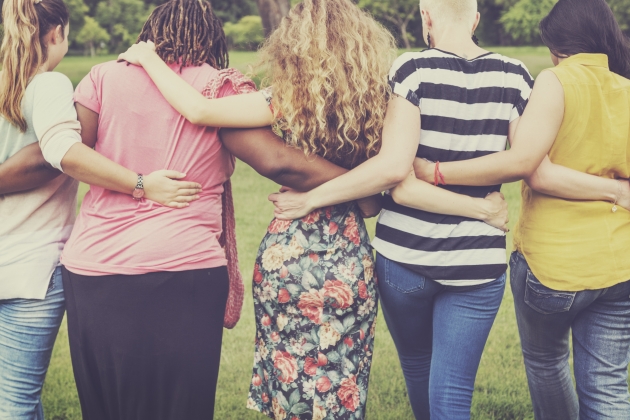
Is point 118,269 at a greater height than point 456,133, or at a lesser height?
lesser

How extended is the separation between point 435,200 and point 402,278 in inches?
13.0

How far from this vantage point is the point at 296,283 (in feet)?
8.71

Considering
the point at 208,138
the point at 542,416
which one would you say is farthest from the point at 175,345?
the point at 542,416

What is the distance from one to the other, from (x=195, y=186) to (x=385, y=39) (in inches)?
34.4

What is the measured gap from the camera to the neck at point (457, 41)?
2592 mm

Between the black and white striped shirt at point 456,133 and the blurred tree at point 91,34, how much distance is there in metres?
49.2

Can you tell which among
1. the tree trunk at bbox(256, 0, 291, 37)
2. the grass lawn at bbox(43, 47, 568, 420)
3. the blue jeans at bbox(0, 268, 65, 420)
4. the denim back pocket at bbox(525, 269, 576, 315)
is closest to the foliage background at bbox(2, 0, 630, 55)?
the tree trunk at bbox(256, 0, 291, 37)

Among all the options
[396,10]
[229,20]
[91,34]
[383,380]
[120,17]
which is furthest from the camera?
[229,20]

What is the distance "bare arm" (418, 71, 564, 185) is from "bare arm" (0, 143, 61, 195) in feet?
4.75

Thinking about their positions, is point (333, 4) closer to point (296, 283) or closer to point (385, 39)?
point (385, 39)

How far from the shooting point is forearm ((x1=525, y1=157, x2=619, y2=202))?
261 centimetres

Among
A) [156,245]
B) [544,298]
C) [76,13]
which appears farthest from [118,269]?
[76,13]

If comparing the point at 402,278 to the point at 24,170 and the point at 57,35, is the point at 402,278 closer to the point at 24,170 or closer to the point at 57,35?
the point at 24,170

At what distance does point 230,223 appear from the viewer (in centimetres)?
288
